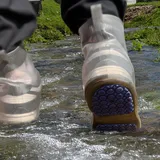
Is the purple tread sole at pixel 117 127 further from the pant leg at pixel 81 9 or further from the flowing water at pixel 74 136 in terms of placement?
the pant leg at pixel 81 9

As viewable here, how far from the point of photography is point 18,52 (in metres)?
1.90

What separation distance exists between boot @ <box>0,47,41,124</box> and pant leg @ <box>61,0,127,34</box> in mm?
221

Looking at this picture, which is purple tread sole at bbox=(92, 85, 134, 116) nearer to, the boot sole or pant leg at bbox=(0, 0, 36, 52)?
the boot sole

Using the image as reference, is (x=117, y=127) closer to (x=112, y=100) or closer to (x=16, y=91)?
(x=112, y=100)

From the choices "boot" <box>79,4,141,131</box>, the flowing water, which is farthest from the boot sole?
the flowing water

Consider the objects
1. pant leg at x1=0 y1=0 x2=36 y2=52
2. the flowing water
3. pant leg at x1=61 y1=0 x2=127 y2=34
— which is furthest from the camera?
pant leg at x1=61 y1=0 x2=127 y2=34

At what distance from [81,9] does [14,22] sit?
250 mm

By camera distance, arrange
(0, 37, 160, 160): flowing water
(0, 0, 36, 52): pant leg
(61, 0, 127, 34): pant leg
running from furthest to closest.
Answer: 1. (61, 0, 127, 34): pant leg
2. (0, 0, 36, 52): pant leg
3. (0, 37, 160, 160): flowing water

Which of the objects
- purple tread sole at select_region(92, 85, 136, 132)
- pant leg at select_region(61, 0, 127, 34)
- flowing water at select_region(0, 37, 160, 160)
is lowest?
flowing water at select_region(0, 37, 160, 160)

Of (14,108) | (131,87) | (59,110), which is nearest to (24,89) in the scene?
(14,108)

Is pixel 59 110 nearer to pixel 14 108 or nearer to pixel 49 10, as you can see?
pixel 14 108

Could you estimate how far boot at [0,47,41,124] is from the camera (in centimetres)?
188

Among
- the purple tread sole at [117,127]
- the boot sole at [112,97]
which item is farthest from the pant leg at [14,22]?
A: the purple tread sole at [117,127]

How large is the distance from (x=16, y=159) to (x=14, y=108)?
26cm
